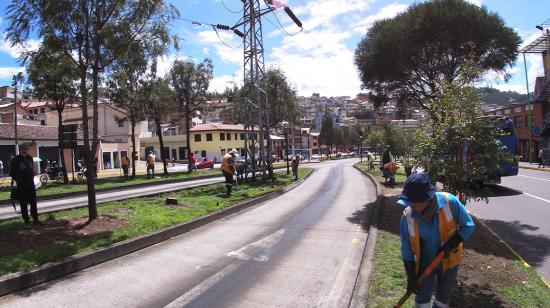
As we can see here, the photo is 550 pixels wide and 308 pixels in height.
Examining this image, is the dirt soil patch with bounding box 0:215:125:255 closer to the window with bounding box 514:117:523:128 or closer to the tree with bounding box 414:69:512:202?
the tree with bounding box 414:69:512:202

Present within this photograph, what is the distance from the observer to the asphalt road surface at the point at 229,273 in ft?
18.1

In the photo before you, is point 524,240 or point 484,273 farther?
point 524,240

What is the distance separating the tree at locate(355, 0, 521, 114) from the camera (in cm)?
1484

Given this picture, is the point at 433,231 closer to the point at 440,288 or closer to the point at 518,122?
the point at 440,288

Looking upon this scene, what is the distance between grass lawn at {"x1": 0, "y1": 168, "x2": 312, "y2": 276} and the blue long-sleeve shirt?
16.8ft

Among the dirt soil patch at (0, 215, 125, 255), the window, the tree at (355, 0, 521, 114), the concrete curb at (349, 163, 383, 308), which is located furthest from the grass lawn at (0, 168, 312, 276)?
the window

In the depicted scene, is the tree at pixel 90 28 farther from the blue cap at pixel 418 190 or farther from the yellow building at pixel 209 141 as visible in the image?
the yellow building at pixel 209 141

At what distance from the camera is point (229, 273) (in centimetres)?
666

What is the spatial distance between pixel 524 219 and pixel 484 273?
628 cm

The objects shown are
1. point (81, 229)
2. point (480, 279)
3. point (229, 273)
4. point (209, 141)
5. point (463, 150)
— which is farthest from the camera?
point (209, 141)

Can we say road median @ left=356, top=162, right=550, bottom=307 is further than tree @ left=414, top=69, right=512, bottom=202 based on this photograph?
No

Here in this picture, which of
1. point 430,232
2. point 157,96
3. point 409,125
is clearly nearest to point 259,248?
point 430,232

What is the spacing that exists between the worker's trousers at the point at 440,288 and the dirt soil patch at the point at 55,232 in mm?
6166

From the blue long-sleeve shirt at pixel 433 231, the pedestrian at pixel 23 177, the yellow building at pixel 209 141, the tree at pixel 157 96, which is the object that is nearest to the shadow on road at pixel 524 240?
the blue long-sleeve shirt at pixel 433 231
